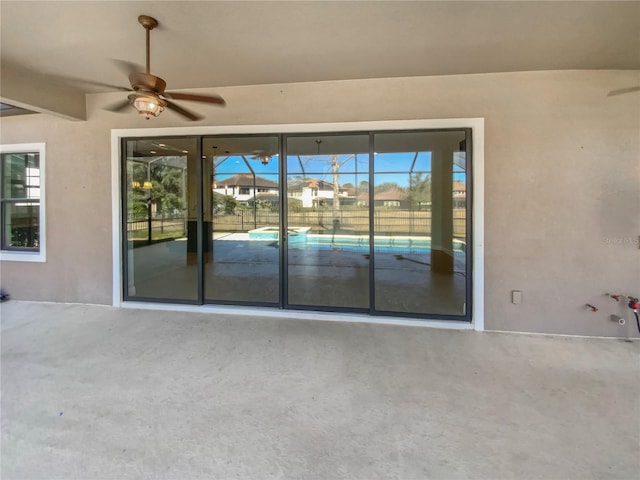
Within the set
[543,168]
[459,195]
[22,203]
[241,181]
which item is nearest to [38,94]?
[22,203]

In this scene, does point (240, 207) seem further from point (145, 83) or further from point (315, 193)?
point (145, 83)

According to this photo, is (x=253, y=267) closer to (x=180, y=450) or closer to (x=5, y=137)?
(x=180, y=450)

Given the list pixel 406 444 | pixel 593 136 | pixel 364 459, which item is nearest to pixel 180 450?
pixel 364 459

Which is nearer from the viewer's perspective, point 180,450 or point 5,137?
point 180,450

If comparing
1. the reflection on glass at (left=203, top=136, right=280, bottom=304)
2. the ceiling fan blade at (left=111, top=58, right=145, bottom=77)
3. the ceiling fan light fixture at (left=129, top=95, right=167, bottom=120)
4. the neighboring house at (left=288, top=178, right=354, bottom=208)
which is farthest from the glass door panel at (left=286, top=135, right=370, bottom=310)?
the ceiling fan blade at (left=111, top=58, right=145, bottom=77)

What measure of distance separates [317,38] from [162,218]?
3100mm

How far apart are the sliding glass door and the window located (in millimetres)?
1343

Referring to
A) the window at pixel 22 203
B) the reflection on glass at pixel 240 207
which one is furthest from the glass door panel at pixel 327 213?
the window at pixel 22 203

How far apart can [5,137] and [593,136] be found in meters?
7.36

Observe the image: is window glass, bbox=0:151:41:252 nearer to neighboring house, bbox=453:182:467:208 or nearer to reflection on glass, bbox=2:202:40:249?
reflection on glass, bbox=2:202:40:249

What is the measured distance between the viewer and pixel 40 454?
1.70 metres

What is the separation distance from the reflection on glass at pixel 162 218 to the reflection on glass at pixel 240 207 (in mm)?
217

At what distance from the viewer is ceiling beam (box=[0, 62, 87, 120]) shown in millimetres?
3193

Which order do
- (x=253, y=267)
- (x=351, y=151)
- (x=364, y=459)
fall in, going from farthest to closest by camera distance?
(x=253, y=267)
(x=351, y=151)
(x=364, y=459)
